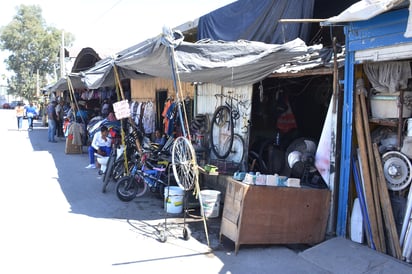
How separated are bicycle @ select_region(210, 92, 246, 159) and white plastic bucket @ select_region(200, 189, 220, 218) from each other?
54.6 inches

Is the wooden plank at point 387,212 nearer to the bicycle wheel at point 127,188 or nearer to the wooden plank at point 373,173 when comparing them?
the wooden plank at point 373,173

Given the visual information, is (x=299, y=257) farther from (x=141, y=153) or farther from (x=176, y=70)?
(x=141, y=153)

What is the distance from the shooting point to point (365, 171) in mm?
4969

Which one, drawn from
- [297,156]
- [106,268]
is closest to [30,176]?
[106,268]

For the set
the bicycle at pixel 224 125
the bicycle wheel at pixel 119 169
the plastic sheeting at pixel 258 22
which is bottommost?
the bicycle wheel at pixel 119 169

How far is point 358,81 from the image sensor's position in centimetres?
513

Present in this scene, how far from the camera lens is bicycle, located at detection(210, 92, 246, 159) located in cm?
771

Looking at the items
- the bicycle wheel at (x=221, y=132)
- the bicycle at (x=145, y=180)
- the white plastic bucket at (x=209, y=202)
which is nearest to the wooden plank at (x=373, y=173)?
the white plastic bucket at (x=209, y=202)

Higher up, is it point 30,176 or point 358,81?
point 358,81

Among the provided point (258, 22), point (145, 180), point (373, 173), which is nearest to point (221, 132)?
point (145, 180)

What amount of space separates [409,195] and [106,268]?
3.77 meters

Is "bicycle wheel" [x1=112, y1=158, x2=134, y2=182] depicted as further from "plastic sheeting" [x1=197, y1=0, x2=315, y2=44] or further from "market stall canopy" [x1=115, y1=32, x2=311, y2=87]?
A: "plastic sheeting" [x1=197, y1=0, x2=315, y2=44]

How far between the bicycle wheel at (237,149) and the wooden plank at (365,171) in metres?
2.75

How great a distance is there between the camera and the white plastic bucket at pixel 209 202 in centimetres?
651
